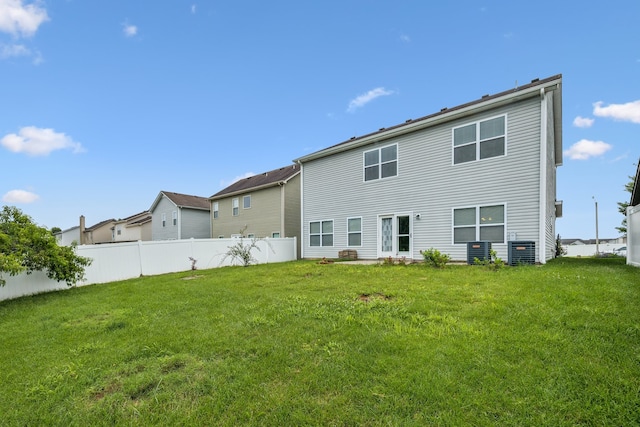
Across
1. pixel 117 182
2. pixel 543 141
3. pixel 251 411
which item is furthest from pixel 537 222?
pixel 117 182

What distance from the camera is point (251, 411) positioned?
90.8 inches

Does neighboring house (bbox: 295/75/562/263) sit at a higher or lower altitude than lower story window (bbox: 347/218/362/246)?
higher

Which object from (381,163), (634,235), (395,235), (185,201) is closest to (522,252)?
(634,235)

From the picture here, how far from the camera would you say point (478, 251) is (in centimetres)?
923

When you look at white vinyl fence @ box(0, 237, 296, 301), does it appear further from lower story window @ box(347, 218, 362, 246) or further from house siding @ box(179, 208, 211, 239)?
house siding @ box(179, 208, 211, 239)

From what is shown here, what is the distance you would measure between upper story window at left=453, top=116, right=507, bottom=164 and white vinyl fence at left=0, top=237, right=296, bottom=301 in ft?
32.4

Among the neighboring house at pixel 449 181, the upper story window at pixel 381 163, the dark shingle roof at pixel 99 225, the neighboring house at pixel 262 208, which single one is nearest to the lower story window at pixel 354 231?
the neighboring house at pixel 449 181

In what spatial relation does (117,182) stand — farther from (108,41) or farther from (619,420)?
(619,420)

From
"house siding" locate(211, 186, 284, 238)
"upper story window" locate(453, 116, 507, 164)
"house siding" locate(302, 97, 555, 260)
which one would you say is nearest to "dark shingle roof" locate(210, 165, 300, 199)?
"house siding" locate(211, 186, 284, 238)

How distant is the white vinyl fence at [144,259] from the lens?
25.6 ft

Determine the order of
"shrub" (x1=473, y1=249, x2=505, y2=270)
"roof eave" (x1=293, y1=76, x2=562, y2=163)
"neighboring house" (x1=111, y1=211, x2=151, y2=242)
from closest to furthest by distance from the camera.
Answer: "shrub" (x1=473, y1=249, x2=505, y2=270)
"roof eave" (x1=293, y1=76, x2=562, y2=163)
"neighboring house" (x1=111, y1=211, x2=151, y2=242)

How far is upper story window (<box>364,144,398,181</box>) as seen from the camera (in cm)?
1254

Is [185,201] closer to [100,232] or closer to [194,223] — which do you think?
[194,223]

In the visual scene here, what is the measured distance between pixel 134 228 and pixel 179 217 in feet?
32.6
